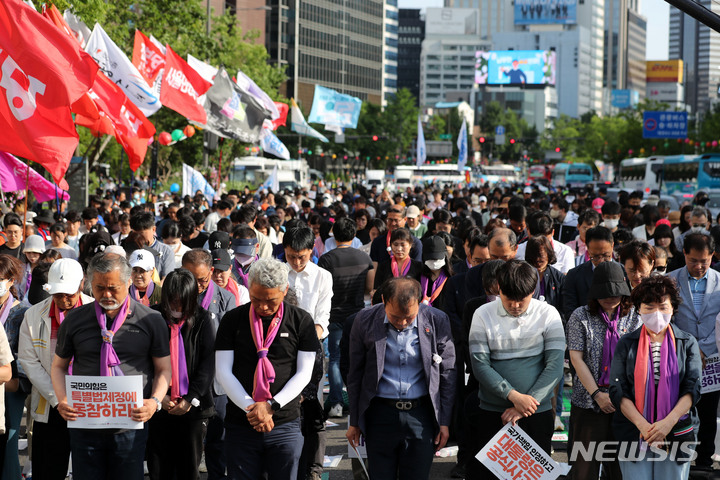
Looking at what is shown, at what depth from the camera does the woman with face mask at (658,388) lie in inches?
209

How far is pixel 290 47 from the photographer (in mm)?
118938

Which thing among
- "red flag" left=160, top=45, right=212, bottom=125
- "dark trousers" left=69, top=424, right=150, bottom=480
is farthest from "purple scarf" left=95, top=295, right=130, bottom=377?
"red flag" left=160, top=45, right=212, bottom=125

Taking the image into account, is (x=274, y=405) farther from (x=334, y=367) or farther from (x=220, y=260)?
(x=334, y=367)

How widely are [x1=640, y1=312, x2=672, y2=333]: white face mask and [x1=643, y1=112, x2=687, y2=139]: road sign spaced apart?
206ft

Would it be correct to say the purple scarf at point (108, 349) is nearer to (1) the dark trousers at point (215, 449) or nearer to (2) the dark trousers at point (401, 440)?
(1) the dark trousers at point (215, 449)

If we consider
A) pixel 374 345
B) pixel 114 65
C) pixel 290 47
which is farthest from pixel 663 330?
pixel 290 47

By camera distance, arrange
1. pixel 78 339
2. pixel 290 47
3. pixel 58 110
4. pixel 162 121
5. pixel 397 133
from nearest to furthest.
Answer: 1. pixel 78 339
2. pixel 58 110
3. pixel 162 121
4. pixel 397 133
5. pixel 290 47

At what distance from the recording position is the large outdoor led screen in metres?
185

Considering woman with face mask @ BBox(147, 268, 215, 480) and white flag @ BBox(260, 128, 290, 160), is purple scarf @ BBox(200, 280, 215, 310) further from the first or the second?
white flag @ BBox(260, 128, 290, 160)

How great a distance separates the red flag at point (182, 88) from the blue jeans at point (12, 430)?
1124cm

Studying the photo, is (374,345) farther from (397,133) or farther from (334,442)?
(397,133)

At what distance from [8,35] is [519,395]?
6953mm

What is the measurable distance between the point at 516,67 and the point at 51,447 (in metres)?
187

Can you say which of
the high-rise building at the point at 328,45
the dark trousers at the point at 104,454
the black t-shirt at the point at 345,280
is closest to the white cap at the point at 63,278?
the dark trousers at the point at 104,454
